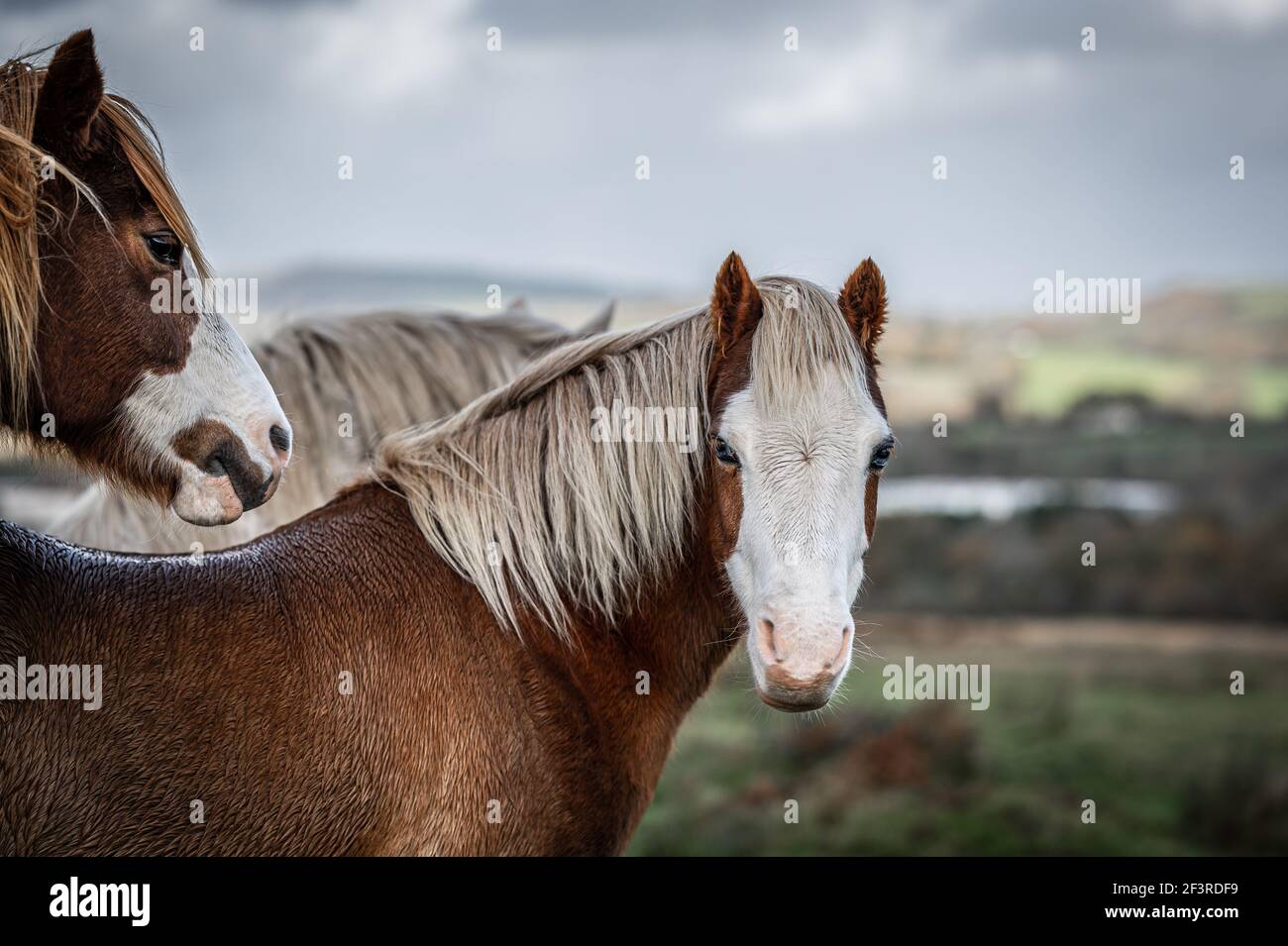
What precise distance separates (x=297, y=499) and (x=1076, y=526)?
24421 millimetres

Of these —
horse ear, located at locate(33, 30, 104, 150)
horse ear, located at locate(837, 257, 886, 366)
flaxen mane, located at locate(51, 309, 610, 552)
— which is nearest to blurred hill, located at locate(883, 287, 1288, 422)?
flaxen mane, located at locate(51, 309, 610, 552)

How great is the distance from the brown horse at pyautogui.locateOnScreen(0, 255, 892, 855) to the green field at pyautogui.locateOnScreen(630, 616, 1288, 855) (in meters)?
8.51

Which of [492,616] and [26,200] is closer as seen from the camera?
[26,200]

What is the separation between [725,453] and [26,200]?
88.0 inches

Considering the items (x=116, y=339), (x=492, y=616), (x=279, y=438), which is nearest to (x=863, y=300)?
(x=492, y=616)

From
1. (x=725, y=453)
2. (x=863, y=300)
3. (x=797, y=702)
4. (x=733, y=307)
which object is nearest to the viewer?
(x=797, y=702)

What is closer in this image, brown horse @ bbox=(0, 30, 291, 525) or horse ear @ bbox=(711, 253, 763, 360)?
brown horse @ bbox=(0, 30, 291, 525)

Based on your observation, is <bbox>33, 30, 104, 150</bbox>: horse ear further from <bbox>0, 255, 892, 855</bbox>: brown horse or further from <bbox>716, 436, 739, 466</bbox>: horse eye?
<bbox>716, 436, 739, 466</bbox>: horse eye

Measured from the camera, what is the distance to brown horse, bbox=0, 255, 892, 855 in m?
2.89

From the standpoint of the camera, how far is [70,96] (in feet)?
10.8

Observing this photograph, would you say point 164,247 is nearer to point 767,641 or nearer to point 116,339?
point 116,339

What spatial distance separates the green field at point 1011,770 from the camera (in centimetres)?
1384

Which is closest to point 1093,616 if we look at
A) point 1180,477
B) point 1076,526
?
point 1076,526

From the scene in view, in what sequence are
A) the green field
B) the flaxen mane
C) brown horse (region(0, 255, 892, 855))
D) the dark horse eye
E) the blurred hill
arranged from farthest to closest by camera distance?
1. the blurred hill
2. the green field
3. the flaxen mane
4. the dark horse eye
5. brown horse (region(0, 255, 892, 855))
